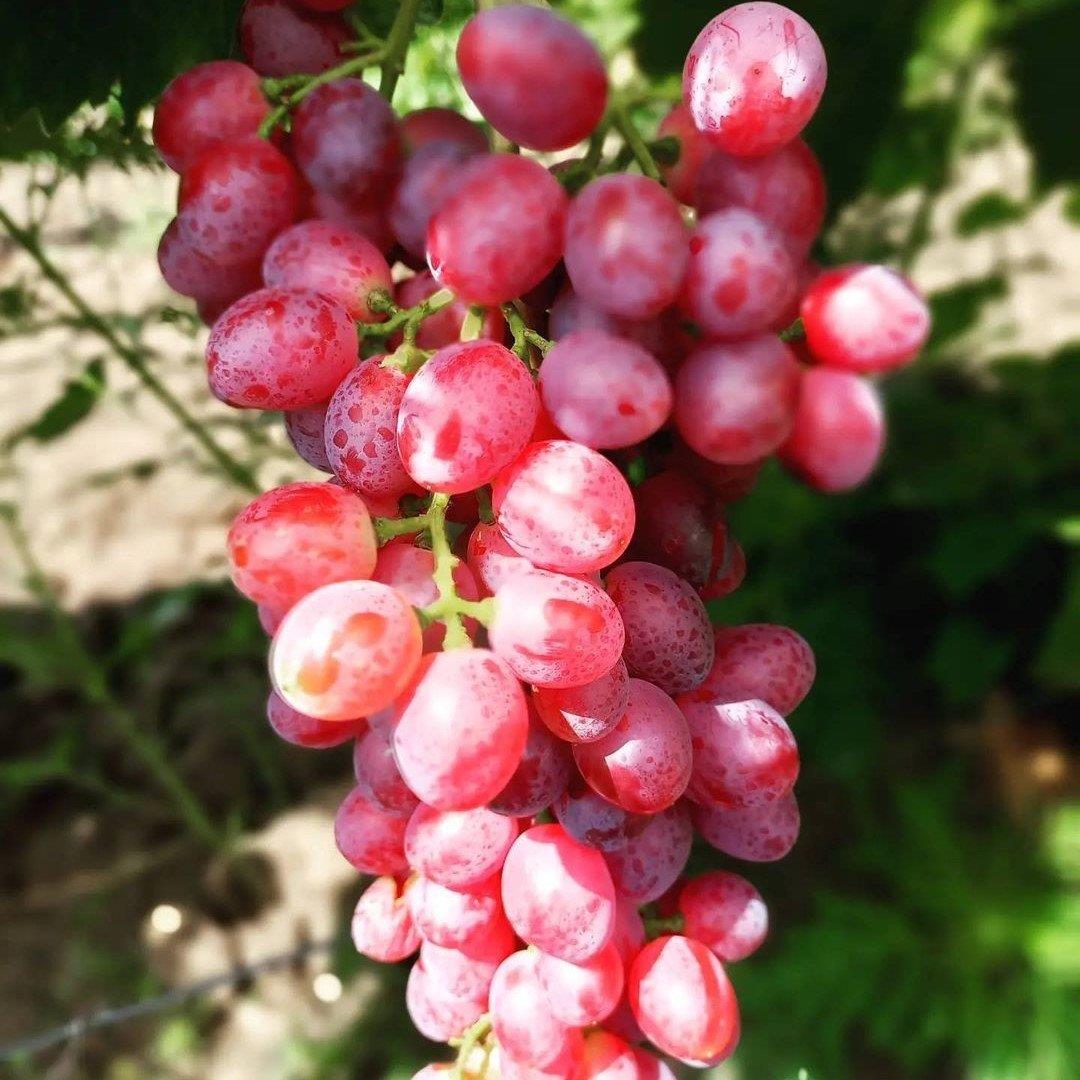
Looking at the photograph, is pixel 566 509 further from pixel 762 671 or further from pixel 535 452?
pixel 762 671

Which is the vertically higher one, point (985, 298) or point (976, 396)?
point (985, 298)

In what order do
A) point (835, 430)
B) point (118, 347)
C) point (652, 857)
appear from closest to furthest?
point (835, 430)
point (652, 857)
point (118, 347)

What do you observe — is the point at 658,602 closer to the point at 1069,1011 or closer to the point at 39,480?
the point at 1069,1011

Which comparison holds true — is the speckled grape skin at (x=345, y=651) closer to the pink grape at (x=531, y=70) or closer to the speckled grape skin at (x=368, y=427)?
the speckled grape skin at (x=368, y=427)

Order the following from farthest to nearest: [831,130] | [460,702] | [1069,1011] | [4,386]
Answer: [4,386], [1069,1011], [831,130], [460,702]

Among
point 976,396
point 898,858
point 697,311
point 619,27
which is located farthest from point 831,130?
point 898,858

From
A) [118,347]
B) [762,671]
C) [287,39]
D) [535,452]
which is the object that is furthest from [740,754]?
[118,347]

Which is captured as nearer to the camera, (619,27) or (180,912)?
(619,27)

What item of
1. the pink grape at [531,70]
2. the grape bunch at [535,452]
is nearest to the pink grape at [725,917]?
the grape bunch at [535,452]
